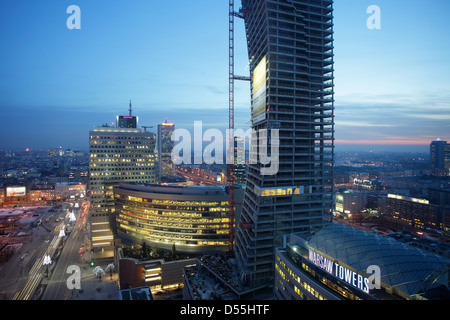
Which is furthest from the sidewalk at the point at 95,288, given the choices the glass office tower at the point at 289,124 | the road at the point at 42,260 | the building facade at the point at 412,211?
the building facade at the point at 412,211

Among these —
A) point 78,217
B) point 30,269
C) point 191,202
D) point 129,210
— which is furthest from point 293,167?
point 78,217

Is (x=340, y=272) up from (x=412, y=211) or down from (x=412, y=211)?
up

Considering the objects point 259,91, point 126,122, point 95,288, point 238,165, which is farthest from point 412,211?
point 126,122

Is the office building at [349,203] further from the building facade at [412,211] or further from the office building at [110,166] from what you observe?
the office building at [110,166]

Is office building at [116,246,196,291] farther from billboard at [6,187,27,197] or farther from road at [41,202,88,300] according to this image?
billboard at [6,187,27,197]

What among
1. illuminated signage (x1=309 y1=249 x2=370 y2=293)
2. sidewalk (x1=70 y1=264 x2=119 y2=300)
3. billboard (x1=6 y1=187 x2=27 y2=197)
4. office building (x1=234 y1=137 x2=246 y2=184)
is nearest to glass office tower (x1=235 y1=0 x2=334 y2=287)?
illuminated signage (x1=309 y1=249 x2=370 y2=293)

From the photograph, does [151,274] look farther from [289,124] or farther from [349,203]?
[349,203]
